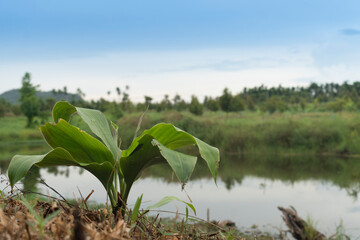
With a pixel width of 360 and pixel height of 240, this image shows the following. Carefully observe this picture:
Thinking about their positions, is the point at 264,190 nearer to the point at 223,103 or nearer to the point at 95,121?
the point at 95,121

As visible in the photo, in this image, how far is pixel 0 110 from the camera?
41.6 m

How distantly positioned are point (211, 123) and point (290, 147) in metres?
4.63

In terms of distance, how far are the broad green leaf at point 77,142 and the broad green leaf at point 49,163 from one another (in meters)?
0.04

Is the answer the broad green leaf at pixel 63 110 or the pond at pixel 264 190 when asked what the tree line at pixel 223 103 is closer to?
the pond at pixel 264 190

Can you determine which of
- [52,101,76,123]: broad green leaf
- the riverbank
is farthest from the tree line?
[52,101,76,123]: broad green leaf

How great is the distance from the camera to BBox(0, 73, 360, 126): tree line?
95.5ft

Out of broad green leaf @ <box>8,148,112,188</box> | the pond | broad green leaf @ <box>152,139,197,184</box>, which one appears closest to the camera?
broad green leaf @ <box>152,139,197,184</box>

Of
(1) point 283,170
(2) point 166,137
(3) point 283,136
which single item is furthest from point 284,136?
(2) point 166,137

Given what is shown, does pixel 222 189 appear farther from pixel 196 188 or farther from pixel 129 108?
pixel 129 108

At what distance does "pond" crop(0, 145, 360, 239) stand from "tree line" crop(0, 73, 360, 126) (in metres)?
12.9

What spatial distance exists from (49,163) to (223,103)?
27560 mm

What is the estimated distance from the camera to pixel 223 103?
28.3 m

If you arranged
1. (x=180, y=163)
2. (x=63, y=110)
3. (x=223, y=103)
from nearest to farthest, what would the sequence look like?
(x=180, y=163), (x=63, y=110), (x=223, y=103)

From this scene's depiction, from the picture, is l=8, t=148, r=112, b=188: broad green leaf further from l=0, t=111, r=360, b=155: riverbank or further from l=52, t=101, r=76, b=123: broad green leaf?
l=0, t=111, r=360, b=155: riverbank
